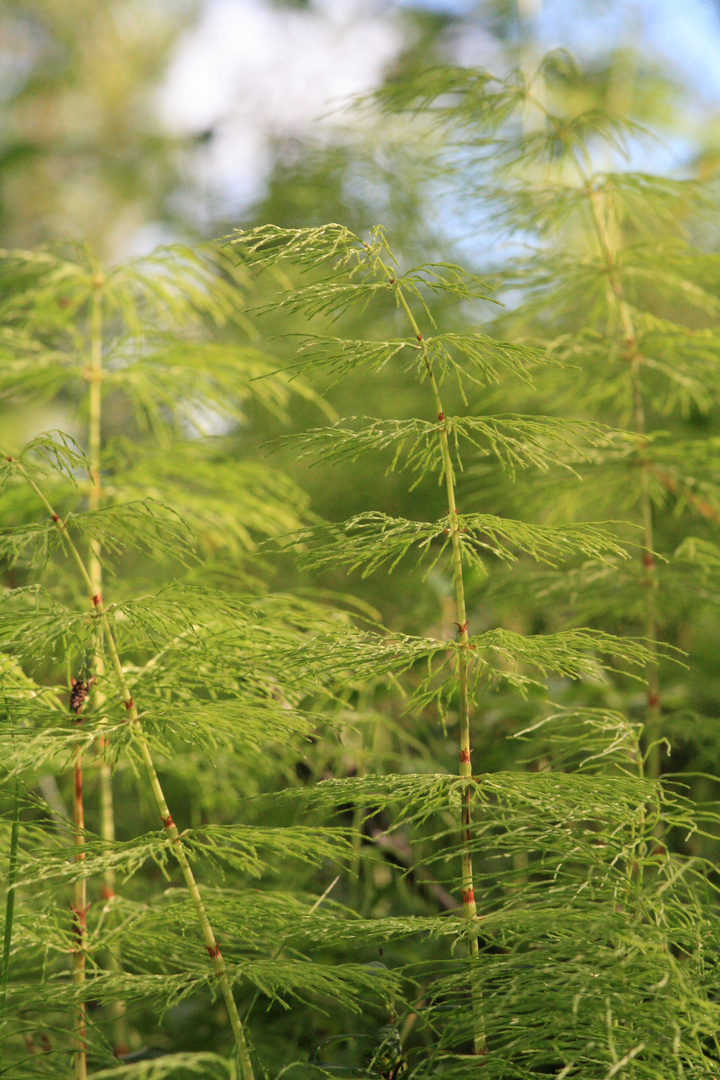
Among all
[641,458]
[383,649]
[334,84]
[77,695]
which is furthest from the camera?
[334,84]

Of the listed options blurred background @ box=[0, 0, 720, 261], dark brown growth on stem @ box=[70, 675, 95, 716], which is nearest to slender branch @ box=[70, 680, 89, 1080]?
dark brown growth on stem @ box=[70, 675, 95, 716]

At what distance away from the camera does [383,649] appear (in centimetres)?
68

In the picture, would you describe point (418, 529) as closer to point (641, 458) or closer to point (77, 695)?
point (77, 695)

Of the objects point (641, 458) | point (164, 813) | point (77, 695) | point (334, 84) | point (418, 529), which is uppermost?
point (334, 84)

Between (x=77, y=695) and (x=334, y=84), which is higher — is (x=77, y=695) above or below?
below

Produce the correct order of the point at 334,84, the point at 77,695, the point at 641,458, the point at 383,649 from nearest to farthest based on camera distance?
the point at 383,649, the point at 77,695, the point at 641,458, the point at 334,84

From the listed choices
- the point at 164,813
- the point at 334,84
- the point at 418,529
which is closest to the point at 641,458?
the point at 418,529

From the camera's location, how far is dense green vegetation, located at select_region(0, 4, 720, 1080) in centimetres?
68

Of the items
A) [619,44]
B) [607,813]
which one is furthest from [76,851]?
[619,44]

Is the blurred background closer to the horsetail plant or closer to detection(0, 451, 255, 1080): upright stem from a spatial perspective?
the horsetail plant

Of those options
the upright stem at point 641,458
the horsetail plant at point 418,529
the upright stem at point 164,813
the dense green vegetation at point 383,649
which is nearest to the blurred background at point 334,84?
the dense green vegetation at point 383,649

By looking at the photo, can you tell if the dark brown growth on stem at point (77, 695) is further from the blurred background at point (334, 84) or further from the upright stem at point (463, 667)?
the blurred background at point (334, 84)

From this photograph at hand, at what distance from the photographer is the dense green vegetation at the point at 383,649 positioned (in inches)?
26.8

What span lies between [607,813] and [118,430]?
2.51 metres
